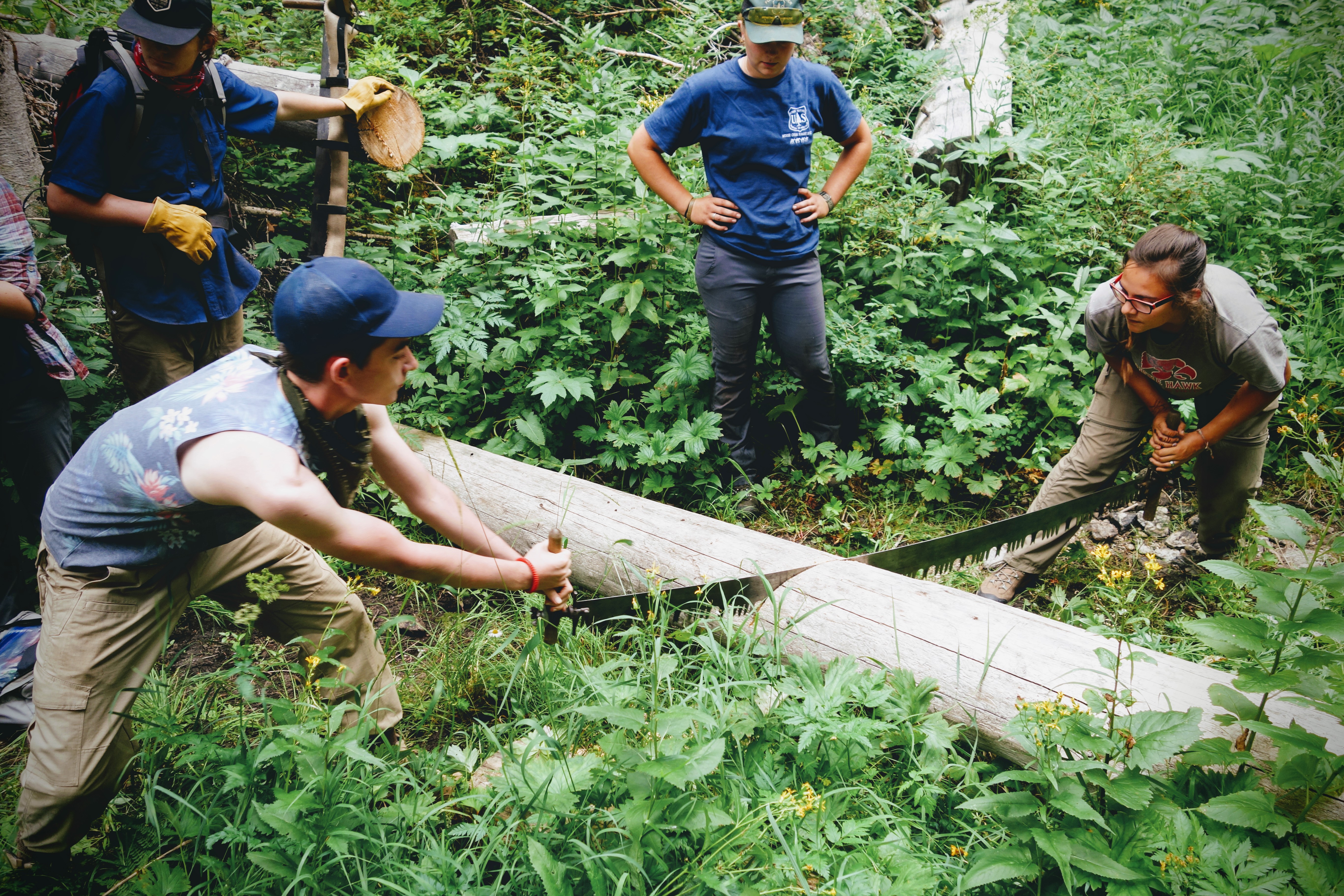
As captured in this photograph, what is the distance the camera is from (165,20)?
2.79 metres

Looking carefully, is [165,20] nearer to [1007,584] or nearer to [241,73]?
[241,73]

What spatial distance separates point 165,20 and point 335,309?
199 centimetres

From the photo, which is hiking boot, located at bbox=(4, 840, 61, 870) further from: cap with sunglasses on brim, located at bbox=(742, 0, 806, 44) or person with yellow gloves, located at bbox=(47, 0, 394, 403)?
cap with sunglasses on brim, located at bbox=(742, 0, 806, 44)

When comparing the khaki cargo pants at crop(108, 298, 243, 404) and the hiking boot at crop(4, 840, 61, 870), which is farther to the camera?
the khaki cargo pants at crop(108, 298, 243, 404)

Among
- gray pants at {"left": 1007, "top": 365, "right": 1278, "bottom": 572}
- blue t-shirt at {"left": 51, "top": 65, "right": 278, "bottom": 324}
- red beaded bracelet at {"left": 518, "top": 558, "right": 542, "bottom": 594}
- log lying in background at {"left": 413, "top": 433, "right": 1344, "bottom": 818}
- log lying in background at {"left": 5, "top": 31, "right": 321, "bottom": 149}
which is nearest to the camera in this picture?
red beaded bracelet at {"left": 518, "top": 558, "right": 542, "bottom": 594}

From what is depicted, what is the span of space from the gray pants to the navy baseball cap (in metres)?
3.14

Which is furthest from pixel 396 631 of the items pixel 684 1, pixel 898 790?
pixel 684 1

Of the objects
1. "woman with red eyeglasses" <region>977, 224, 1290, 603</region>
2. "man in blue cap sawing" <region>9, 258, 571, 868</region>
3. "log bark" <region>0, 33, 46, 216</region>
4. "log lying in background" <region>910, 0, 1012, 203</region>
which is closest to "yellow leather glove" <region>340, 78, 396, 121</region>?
"log bark" <region>0, 33, 46, 216</region>

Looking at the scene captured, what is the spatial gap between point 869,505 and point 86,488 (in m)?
3.60

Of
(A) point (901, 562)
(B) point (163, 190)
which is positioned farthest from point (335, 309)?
(A) point (901, 562)

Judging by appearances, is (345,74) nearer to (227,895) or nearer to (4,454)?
(4,454)

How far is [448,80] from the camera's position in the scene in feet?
17.3

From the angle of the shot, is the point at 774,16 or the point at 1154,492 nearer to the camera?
the point at 774,16

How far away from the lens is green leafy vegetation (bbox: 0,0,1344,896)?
6.06 ft
